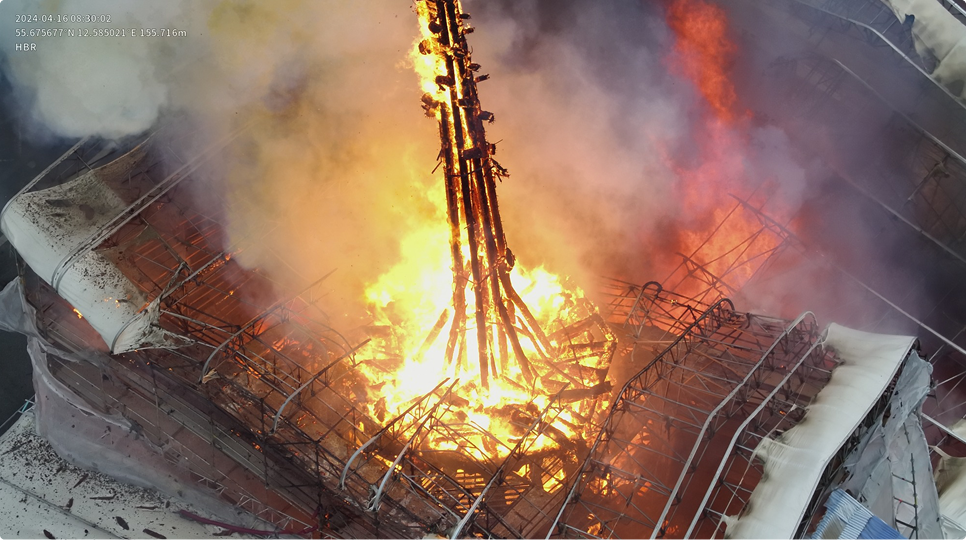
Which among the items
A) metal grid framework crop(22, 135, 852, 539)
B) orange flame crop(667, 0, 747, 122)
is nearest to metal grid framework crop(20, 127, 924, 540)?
metal grid framework crop(22, 135, 852, 539)

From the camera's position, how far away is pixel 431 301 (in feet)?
88.6

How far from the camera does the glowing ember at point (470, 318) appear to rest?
2095 cm

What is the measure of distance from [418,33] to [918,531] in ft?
69.9

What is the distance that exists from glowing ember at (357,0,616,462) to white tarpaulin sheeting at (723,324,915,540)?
6.27 meters

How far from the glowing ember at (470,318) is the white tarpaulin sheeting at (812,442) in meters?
6.27

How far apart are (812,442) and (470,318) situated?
32.4ft

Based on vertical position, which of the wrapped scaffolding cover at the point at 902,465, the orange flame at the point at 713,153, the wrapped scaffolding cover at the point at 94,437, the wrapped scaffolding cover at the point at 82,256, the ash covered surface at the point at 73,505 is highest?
the orange flame at the point at 713,153

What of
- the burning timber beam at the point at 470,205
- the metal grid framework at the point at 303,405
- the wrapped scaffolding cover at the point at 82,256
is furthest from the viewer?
the wrapped scaffolding cover at the point at 82,256

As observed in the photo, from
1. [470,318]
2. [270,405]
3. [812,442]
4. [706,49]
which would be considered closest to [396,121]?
[470,318]

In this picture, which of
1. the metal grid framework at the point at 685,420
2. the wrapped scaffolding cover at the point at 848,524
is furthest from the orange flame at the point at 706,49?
the wrapped scaffolding cover at the point at 848,524

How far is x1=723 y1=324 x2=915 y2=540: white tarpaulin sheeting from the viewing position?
56.5 ft

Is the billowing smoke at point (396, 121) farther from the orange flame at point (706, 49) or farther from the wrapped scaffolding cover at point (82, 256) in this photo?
the wrapped scaffolding cover at point (82, 256)

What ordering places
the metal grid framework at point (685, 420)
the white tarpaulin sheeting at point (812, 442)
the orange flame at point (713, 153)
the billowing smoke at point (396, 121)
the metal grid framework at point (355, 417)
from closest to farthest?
the white tarpaulin sheeting at point (812, 442) < the metal grid framework at point (685, 420) < the metal grid framework at point (355, 417) < the billowing smoke at point (396, 121) < the orange flame at point (713, 153)

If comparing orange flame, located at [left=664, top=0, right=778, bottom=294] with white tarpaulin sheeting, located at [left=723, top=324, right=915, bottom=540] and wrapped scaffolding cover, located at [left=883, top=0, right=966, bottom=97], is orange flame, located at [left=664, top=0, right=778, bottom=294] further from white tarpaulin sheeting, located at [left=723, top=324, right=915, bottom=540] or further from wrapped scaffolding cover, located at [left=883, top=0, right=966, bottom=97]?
white tarpaulin sheeting, located at [left=723, top=324, right=915, bottom=540]
